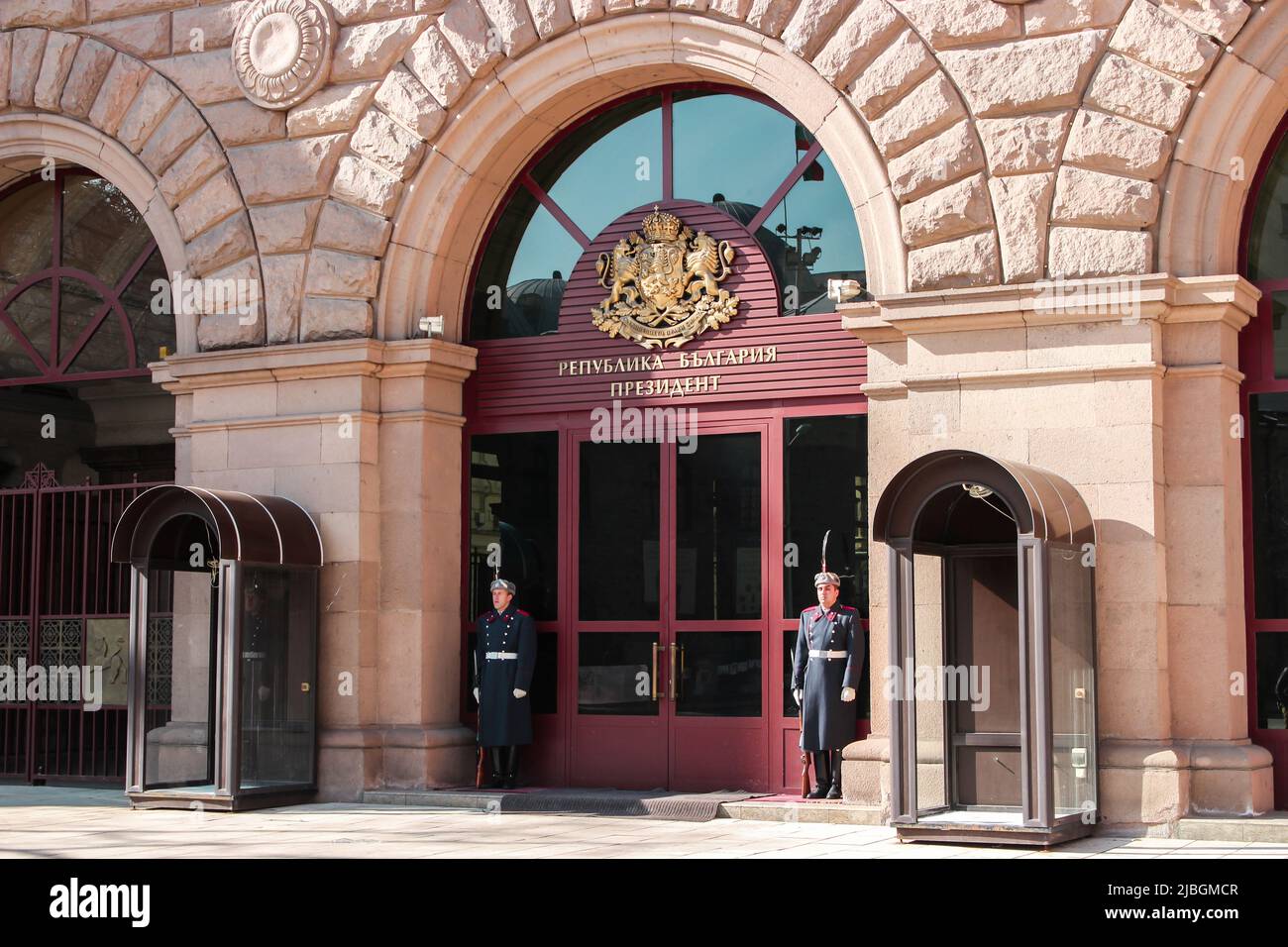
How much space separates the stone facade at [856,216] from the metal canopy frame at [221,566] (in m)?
0.44

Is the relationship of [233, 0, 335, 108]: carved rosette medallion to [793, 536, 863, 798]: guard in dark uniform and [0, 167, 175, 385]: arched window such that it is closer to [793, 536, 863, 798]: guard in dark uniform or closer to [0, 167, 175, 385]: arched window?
[0, 167, 175, 385]: arched window

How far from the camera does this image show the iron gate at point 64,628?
15.9 m

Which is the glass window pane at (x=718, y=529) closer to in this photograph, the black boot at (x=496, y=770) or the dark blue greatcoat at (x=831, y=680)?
the dark blue greatcoat at (x=831, y=680)

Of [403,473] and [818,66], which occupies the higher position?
[818,66]

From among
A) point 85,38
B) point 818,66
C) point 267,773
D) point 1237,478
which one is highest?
point 85,38

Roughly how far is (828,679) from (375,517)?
4.16 meters

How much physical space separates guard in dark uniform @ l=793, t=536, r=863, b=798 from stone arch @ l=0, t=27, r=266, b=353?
5552 millimetres

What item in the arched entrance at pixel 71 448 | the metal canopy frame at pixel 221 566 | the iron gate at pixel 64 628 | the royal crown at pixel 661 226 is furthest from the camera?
the arched entrance at pixel 71 448

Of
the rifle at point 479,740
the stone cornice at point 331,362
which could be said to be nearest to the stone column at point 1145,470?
the rifle at point 479,740

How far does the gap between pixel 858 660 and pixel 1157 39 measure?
16.1 feet

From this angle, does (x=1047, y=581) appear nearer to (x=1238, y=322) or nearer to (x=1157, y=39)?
(x=1238, y=322)

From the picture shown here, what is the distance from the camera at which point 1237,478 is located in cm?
1173

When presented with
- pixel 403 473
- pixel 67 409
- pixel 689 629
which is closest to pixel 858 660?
pixel 689 629

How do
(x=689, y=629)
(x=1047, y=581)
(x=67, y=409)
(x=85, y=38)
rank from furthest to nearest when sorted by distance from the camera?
(x=67, y=409) < (x=85, y=38) < (x=689, y=629) < (x=1047, y=581)
